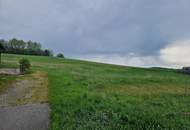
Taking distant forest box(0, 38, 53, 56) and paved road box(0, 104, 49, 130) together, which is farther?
distant forest box(0, 38, 53, 56)

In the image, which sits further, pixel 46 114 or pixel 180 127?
pixel 46 114

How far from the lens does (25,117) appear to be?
7766mm

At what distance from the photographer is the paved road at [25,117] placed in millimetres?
6762

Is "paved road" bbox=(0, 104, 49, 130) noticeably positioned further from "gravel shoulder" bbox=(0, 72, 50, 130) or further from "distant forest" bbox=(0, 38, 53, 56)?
"distant forest" bbox=(0, 38, 53, 56)

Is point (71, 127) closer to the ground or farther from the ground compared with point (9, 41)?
closer to the ground

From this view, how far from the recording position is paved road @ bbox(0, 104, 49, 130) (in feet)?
22.2

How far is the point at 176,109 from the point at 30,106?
5.63 meters

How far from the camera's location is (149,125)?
6.71m

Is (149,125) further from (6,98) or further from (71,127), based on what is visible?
(6,98)

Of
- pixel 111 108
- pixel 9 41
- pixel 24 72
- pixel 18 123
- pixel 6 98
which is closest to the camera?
pixel 18 123

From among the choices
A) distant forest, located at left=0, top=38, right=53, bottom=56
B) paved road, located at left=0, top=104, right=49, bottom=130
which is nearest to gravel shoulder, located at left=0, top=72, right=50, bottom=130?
paved road, located at left=0, top=104, right=49, bottom=130

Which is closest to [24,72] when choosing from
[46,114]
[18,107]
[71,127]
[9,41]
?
[18,107]

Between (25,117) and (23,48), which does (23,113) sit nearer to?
(25,117)

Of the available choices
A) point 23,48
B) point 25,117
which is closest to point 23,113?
point 25,117
